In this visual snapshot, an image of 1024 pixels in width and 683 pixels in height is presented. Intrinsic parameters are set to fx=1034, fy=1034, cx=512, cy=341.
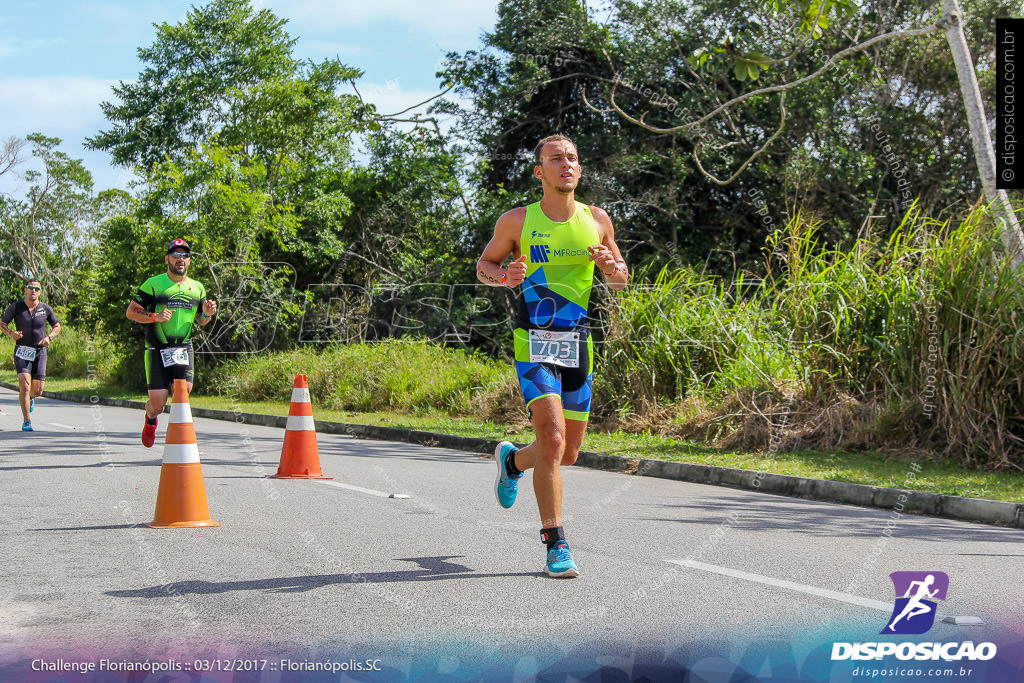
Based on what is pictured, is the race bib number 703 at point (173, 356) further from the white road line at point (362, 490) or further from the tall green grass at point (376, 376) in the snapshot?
the tall green grass at point (376, 376)

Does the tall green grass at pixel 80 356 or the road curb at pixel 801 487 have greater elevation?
the tall green grass at pixel 80 356

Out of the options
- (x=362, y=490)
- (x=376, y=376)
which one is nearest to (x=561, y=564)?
(x=362, y=490)

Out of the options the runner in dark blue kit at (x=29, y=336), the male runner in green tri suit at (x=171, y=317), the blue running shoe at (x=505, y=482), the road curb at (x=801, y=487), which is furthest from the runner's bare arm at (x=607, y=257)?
the runner in dark blue kit at (x=29, y=336)

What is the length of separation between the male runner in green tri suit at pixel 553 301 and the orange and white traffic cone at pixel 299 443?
3982mm

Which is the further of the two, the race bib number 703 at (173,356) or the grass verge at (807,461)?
the race bib number 703 at (173,356)

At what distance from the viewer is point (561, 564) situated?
532 cm

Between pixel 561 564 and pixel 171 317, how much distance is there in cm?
606

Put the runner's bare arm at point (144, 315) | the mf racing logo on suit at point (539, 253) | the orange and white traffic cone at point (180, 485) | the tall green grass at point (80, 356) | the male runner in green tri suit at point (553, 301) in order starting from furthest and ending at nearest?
1. the tall green grass at point (80, 356)
2. the runner's bare arm at point (144, 315)
3. the orange and white traffic cone at point (180, 485)
4. the mf racing logo on suit at point (539, 253)
5. the male runner in green tri suit at point (553, 301)

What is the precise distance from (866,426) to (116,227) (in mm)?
20098

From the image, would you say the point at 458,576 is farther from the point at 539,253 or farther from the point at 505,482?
the point at 539,253

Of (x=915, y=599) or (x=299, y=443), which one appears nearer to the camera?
(x=915, y=599)

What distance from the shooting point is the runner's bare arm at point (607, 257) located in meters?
5.54

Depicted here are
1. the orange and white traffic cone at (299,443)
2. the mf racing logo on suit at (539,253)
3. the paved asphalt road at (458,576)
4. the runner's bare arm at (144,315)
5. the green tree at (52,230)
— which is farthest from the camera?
the green tree at (52,230)

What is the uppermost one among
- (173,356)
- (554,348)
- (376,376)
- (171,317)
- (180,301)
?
(180,301)
